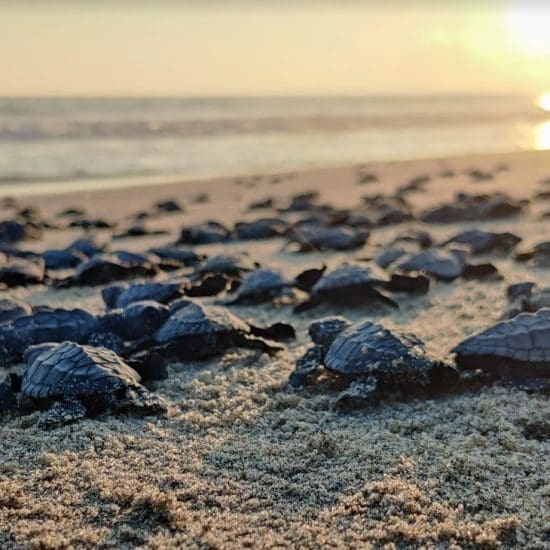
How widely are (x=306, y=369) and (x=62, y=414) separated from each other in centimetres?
146

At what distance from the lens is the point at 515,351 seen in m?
4.29

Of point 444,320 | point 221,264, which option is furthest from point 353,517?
point 221,264

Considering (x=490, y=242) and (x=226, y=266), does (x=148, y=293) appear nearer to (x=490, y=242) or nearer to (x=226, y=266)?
(x=226, y=266)

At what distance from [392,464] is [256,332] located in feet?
7.11

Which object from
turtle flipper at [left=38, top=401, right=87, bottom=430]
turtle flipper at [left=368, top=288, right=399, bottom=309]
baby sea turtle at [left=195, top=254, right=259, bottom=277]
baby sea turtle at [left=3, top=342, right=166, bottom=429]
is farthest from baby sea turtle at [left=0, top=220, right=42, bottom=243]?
turtle flipper at [left=38, top=401, right=87, bottom=430]

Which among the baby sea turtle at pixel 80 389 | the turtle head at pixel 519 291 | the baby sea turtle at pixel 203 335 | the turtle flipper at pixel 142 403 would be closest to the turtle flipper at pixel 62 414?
the baby sea turtle at pixel 80 389

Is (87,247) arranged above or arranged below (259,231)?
below

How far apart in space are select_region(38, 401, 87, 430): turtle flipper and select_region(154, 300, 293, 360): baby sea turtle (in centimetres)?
112

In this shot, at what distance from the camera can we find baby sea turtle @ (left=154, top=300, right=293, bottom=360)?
515 cm

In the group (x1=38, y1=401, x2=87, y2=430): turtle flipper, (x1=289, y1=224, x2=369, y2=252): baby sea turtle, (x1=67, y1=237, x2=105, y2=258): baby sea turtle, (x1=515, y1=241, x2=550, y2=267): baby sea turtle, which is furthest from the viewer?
(x1=67, y1=237, x2=105, y2=258): baby sea turtle

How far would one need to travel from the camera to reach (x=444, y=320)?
5.90 m

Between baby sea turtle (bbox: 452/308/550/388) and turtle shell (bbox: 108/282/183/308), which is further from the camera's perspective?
turtle shell (bbox: 108/282/183/308)

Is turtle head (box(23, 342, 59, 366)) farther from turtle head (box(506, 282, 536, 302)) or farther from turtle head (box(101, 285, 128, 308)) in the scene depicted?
turtle head (box(506, 282, 536, 302))

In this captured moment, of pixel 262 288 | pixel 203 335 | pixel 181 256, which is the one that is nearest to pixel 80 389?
pixel 203 335
